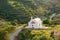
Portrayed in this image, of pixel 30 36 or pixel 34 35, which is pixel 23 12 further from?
pixel 34 35

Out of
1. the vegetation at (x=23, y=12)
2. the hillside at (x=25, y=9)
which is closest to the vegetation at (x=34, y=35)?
the vegetation at (x=23, y=12)

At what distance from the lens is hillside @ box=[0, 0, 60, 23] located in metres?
26.8

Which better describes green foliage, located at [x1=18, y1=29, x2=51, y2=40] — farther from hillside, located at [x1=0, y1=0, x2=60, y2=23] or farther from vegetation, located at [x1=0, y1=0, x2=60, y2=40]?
hillside, located at [x1=0, y1=0, x2=60, y2=23]

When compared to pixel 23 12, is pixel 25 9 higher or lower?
higher

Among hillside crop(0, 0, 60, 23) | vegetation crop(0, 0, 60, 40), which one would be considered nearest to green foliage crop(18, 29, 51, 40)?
vegetation crop(0, 0, 60, 40)

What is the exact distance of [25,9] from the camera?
2916cm

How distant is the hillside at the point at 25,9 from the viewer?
26.8 meters

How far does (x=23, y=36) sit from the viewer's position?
58.9 feet

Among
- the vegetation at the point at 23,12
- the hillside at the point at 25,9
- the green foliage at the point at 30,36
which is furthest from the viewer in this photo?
the hillside at the point at 25,9

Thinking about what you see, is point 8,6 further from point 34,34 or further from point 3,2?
point 34,34

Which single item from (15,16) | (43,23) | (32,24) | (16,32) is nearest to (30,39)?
(16,32)

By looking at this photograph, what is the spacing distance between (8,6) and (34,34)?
39.7 ft

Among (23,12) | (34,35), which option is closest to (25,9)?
(23,12)

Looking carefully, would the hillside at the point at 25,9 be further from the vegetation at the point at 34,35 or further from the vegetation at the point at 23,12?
the vegetation at the point at 34,35
